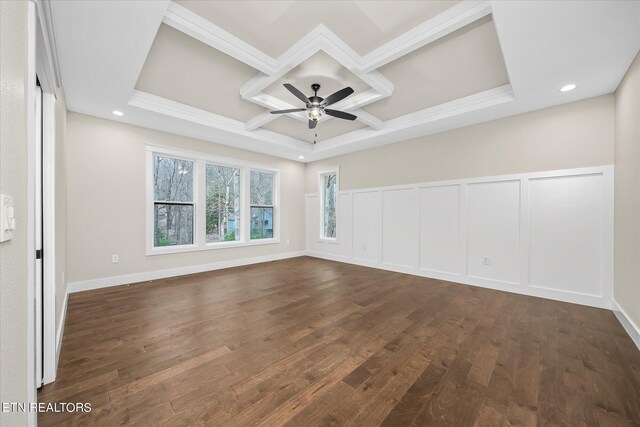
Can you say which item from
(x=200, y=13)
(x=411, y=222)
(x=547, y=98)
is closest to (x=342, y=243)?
(x=411, y=222)

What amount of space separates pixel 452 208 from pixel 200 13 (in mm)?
4365

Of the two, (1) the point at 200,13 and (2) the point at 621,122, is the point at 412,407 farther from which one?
(2) the point at 621,122

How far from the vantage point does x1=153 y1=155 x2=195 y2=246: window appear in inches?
179

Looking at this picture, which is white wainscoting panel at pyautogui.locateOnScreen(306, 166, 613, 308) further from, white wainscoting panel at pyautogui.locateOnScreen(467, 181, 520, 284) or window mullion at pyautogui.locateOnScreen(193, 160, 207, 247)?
window mullion at pyautogui.locateOnScreen(193, 160, 207, 247)

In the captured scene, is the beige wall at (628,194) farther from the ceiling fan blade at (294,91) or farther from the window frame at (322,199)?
the window frame at (322,199)

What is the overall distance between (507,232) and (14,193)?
4.91 metres

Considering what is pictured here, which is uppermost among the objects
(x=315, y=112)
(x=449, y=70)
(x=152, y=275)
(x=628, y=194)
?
(x=449, y=70)

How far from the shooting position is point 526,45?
226cm

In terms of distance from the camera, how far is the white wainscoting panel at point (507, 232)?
3.17 meters

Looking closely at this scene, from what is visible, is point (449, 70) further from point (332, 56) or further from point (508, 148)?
point (508, 148)

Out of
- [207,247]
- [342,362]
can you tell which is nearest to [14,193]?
[342,362]

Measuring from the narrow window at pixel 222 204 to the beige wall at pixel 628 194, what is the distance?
6011 millimetres

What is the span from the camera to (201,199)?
4.96 metres

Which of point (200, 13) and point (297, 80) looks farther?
point (297, 80)
